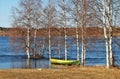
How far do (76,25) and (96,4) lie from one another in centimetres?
1221

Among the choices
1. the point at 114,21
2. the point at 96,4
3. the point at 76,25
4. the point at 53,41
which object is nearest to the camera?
the point at 96,4

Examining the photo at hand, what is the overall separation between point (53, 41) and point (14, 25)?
33.8 ft

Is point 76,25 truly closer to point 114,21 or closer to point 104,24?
point 114,21

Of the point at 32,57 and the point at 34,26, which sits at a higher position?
the point at 34,26

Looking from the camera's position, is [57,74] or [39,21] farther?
[39,21]

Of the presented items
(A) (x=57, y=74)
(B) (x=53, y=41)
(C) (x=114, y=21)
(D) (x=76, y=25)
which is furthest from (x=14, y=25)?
(A) (x=57, y=74)

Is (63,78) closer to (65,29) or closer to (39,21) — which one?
(65,29)

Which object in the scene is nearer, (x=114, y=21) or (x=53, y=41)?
(x=114, y=21)

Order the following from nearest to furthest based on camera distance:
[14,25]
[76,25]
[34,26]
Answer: [76,25] < [14,25] < [34,26]

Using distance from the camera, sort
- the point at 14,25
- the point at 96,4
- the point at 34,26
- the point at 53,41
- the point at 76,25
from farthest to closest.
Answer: the point at 53,41
the point at 34,26
the point at 14,25
the point at 76,25
the point at 96,4

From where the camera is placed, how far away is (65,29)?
48375 mm

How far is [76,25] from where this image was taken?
43.4 metres

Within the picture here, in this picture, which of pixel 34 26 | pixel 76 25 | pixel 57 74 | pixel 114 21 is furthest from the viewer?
pixel 34 26

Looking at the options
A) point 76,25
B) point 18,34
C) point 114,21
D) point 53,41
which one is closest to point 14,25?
point 18,34
